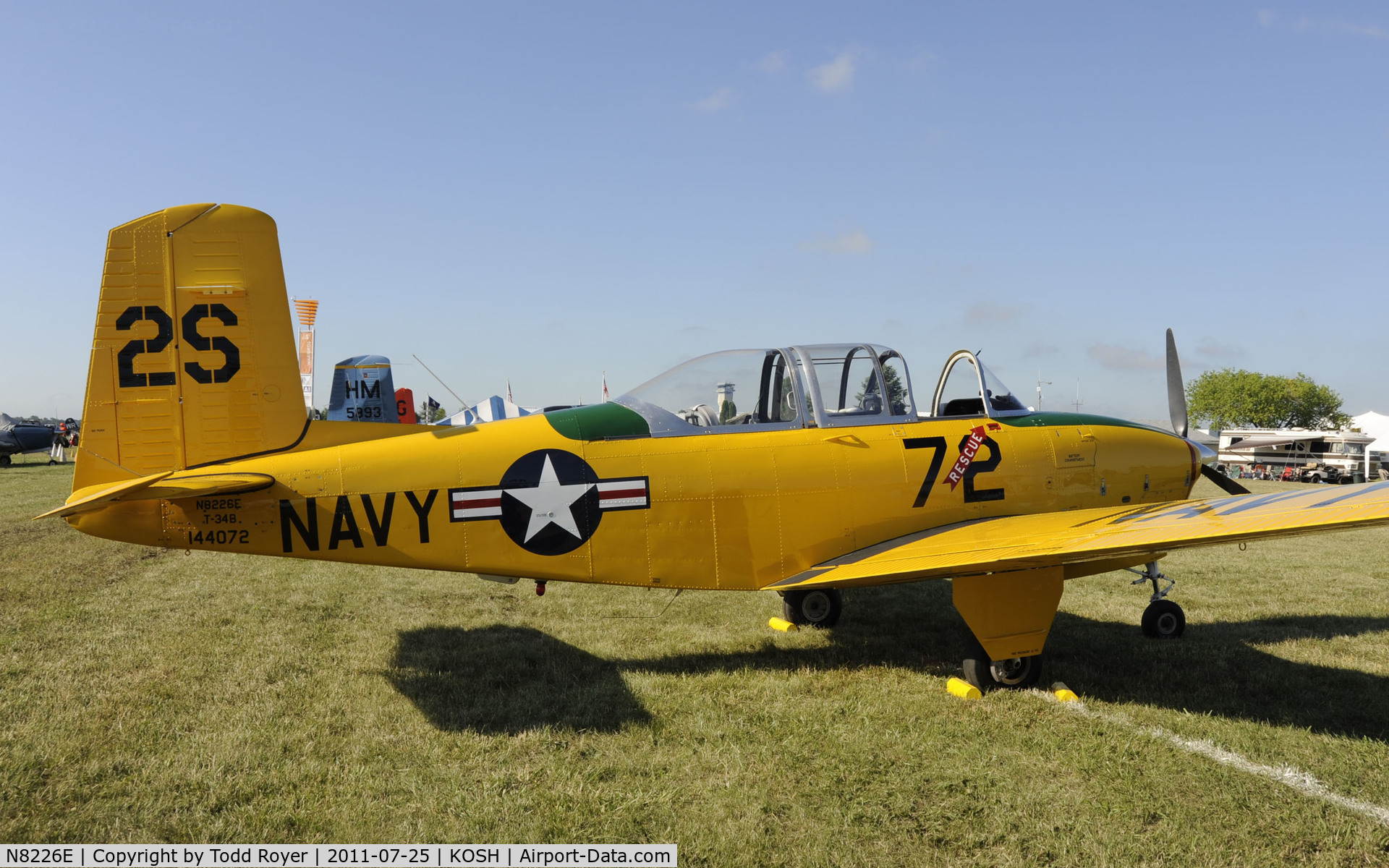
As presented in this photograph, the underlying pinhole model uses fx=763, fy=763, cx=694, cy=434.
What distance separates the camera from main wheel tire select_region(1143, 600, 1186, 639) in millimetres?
6297

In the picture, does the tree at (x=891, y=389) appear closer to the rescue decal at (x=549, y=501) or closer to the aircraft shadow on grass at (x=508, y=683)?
the rescue decal at (x=549, y=501)

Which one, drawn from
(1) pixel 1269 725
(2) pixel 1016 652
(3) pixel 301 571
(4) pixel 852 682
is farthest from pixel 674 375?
(3) pixel 301 571

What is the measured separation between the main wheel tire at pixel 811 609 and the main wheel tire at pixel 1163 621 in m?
2.52

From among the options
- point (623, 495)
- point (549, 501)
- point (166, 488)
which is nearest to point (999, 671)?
point (623, 495)

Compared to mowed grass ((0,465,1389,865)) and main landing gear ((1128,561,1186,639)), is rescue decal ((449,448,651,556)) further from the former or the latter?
main landing gear ((1128,561,1186,639))

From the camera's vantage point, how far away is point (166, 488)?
4.49 metres

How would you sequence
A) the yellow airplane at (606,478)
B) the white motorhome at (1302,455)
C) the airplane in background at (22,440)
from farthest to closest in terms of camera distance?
the white motorhome at (1302,455)
the airplane in background at (22,440)
the yellow airplane at (606,478)

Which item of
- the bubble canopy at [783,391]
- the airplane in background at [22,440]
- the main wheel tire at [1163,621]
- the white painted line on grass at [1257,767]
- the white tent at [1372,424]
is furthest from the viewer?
the white tent at [1372,424]

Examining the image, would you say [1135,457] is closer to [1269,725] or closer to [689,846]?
[1269,725]

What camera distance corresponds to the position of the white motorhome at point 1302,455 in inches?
1407

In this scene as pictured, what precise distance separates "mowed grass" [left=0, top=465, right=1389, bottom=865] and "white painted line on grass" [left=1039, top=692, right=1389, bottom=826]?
7cm

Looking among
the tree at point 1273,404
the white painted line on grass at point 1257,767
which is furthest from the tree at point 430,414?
the tree at point 1273,404

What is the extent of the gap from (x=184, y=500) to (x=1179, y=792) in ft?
18.9

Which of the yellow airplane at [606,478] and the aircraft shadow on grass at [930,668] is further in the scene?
the yellow airplane at [606,478]
